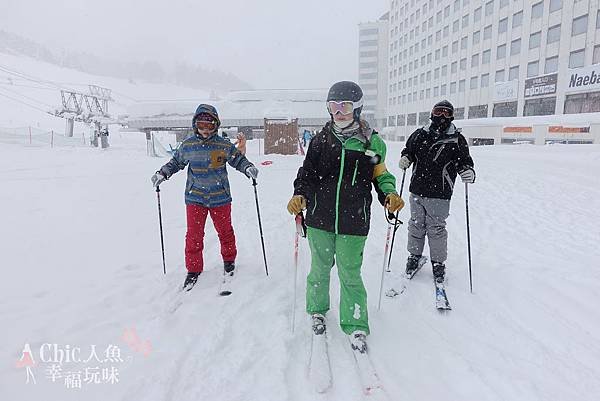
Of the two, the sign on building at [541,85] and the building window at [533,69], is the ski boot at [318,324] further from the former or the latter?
the building window at [533,69]

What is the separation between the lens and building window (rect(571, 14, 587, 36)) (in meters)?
32.4

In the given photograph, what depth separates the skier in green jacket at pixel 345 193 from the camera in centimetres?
302

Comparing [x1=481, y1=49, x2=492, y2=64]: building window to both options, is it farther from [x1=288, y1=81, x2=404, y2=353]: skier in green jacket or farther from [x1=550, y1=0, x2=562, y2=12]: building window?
[x1=288, y1=81, x2=404, y2=353]: skier in green jacket

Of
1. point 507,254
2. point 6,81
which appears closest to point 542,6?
point 507,254

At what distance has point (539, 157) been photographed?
18.1 m

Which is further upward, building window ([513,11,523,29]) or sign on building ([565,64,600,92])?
building window ([513,11,523,29])

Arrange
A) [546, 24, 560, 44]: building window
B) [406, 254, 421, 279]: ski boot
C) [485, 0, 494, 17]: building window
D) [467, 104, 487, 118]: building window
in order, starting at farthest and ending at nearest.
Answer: [467, 104, 487, 118]: building window, [485, 0, 494, 17]: building window, [546, 24, 560, 44]: building window, [406, 254, 421, 279]: ski boot

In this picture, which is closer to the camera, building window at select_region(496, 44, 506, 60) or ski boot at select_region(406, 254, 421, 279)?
ski boot at select_region(406, 254, 421, 279)

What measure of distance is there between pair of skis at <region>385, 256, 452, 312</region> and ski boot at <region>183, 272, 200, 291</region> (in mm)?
2236

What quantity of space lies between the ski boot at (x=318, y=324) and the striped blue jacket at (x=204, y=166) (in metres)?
1.79

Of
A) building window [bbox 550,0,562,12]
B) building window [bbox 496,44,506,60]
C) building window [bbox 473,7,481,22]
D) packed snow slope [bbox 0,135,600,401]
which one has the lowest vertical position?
packed snow slope [bbox 0,135,600,401]

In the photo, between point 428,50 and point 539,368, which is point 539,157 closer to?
point 539,368

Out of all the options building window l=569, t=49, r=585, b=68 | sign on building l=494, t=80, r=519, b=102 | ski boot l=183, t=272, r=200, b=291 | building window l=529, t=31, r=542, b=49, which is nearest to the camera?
ski boot l=183, t=272, r=200, b=291

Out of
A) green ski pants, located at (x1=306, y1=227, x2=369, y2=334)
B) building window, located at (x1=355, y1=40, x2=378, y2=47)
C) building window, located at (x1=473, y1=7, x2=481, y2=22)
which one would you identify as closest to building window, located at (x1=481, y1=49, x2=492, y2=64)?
building window, located at (x1=473, y1=7, x2=481, y2=22)
